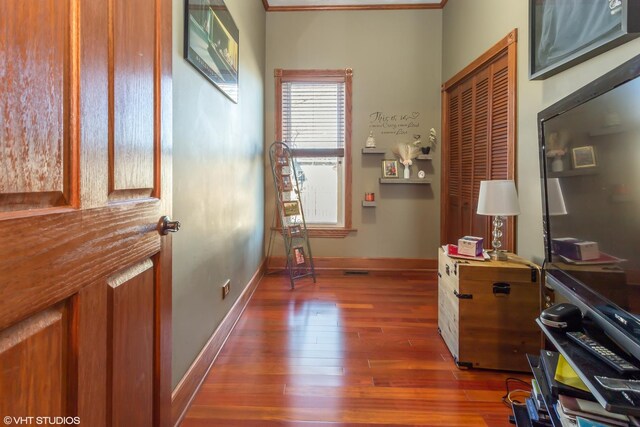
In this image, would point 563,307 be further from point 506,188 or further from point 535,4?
point 535,4

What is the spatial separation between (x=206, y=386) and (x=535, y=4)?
2875mm

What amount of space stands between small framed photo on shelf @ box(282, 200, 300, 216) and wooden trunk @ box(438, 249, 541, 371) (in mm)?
2119

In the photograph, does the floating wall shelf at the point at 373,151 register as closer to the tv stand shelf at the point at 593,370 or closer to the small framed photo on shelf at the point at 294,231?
the small framed photo on shelf at the point at 294,231

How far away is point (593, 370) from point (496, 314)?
3.66 feet

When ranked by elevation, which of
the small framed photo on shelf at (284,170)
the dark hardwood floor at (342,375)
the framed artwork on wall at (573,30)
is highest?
the framed artwork on wall at (573,30)

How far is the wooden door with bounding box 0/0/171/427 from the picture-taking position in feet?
1.80

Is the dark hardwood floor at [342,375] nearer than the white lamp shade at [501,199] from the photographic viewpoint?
Yes

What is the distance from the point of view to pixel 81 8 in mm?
689

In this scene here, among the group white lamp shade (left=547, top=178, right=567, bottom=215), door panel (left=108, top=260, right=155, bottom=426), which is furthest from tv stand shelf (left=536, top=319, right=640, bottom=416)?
door panel (left=108, top=260, right=155, bottom=426)

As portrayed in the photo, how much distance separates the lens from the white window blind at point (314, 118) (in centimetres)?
421

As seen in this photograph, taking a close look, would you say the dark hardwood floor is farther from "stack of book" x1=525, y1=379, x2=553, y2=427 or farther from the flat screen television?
the flat screen television

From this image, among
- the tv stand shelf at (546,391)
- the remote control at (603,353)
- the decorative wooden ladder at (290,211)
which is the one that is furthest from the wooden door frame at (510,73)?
the decorative wooden ladder at (290,211)

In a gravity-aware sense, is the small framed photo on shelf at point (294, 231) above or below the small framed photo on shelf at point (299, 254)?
above

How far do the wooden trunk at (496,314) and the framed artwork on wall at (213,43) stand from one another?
1831 millimetres
